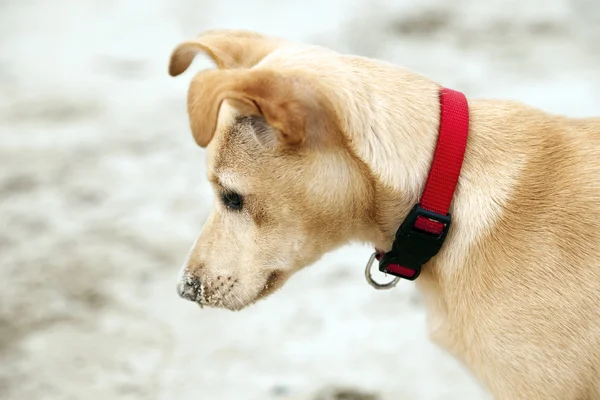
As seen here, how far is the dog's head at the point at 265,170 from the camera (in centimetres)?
221

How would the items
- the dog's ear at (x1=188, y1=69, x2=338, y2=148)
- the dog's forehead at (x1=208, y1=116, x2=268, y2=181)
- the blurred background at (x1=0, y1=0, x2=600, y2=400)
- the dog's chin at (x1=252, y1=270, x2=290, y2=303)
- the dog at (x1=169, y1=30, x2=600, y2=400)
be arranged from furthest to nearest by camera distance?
1. the blurred background at (x1=0, y1=0, x2=600, y2=400)
2. the dog's chin at (x1=252, y1=270, x2=290, y2=303)
3. the dog's forehead at (x1=208, y1=116, x2=268, y2=181)
4. the dog at (x1=169, y1=30, x2=600, y2=400)
5. the dog's ear at (x1=188, y1=69, x2=338, y2=148)

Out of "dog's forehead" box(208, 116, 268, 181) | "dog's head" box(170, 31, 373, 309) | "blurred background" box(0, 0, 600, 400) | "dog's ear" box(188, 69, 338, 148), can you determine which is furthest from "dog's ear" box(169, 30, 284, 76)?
"blurred background" box(0, 0, 600, 400)

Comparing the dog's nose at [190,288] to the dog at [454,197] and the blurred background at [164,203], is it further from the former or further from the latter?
the blurred background at [164,203]

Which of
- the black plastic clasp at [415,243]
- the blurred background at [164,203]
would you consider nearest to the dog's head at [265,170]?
the black plastic clasp at [415,243]

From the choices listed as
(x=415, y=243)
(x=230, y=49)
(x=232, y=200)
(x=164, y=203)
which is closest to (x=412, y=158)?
(x=415, y=243)

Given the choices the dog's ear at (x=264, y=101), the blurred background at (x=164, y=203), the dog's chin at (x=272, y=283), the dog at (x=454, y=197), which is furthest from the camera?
the blurred background at (x=164, y=203)

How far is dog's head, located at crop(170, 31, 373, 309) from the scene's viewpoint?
2211 millimetres

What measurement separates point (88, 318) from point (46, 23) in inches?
146

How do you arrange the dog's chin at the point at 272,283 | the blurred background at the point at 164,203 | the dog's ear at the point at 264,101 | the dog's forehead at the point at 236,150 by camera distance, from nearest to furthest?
the dog's ear at the point at 264,101, the dog's forehead at the point at 236,150, the dog's chin at the point at 272,283, the blurred background at the point at 164,203

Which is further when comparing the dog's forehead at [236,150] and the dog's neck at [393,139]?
the dog's forehead at [236,150]

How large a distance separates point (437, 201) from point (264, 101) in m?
0.61

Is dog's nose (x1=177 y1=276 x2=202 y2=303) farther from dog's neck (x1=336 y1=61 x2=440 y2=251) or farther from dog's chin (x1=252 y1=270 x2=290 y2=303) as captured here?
dog's neck (x1=336 y1=61 x2=440 y2=251)

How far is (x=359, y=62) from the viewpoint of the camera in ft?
8.24

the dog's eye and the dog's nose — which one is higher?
the dog's eye
